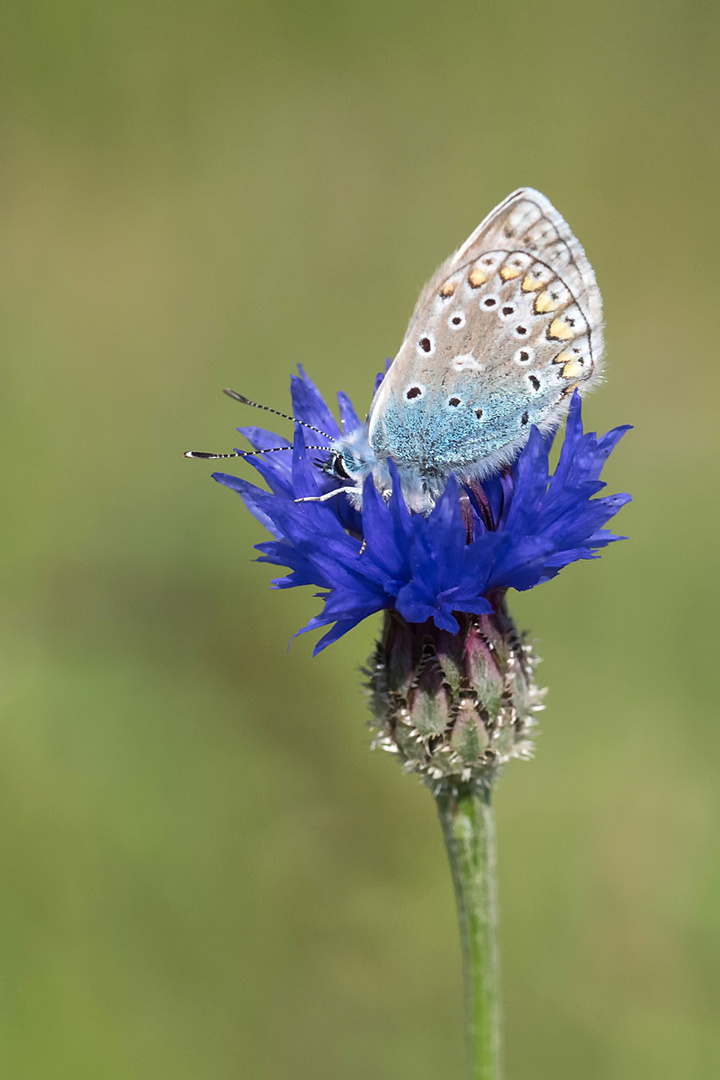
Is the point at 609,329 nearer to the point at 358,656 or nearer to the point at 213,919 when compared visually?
the point at 358,656

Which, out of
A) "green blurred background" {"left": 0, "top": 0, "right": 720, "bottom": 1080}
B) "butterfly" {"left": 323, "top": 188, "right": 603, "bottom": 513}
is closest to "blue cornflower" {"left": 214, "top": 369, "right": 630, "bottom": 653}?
"butterfly" {"left": 323, "top": 188, "right": 603, "bottom": 513}

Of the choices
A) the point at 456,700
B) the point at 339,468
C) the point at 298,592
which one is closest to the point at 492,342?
the point at 339,468

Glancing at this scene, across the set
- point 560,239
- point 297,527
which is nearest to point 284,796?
point 297,527

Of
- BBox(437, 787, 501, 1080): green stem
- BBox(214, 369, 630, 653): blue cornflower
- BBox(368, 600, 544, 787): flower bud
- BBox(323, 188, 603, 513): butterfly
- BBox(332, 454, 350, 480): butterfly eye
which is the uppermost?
BBox(323, 188, 603, 513): butterfly

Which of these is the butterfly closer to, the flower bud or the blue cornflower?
the blue cornflower

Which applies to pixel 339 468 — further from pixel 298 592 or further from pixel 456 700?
pixel 298 592

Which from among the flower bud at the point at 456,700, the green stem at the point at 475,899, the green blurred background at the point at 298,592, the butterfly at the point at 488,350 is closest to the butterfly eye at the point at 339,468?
the butterfly at the point at 488,350
